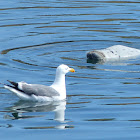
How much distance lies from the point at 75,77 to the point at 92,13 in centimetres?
728

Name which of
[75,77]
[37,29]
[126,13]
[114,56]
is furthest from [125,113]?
[126,13]

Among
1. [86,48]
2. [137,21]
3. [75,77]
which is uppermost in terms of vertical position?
[137,21]

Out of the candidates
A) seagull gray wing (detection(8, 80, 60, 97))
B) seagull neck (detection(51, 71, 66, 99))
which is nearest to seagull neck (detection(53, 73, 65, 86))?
seagull neck (detection(51, 71, 66, 99))

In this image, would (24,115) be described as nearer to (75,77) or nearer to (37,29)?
(75,77)

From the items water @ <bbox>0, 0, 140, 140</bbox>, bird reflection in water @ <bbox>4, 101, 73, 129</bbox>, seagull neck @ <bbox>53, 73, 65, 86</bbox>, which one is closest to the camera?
water @ <bbox>0, 0, 140, 140</bbox>

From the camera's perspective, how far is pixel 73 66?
14.4 meters

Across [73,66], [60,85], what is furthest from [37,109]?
[73,66]

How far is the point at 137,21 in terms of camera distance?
63.3 feet

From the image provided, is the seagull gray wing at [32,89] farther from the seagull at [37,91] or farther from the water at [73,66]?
the water at [73,66]

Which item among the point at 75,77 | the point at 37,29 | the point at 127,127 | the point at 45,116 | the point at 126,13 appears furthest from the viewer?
the point at 126,13

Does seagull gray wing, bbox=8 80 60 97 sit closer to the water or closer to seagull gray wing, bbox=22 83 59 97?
seagull gray wing, bbox=22 83 59 97

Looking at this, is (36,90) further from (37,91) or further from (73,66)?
(73,66)

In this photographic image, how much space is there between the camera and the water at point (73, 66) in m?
10.2

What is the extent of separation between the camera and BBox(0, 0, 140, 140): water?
33.5ft
